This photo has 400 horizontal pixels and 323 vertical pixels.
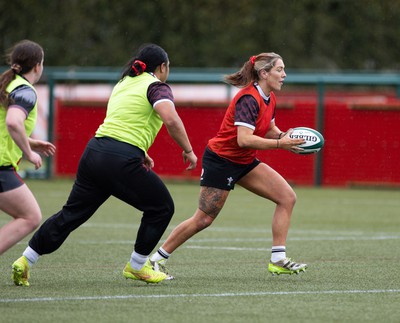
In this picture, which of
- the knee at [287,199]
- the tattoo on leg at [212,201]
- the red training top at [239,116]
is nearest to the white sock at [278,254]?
the knee at [287,199]

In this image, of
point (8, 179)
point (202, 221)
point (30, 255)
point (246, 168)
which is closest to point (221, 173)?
point (246, 168)

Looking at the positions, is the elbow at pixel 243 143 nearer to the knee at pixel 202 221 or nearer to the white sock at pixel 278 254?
the knee at pixel 202 221

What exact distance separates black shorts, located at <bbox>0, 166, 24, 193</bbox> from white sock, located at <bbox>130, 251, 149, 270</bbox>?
4.58ft

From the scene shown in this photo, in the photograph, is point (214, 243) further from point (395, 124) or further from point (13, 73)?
point (395, 124)

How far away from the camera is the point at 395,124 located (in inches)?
977

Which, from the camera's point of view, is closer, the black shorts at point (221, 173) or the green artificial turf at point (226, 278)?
the green artificial turf at point (226, 278)

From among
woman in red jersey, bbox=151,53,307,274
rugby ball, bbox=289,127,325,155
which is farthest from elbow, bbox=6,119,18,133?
rugby ball, bbox=289,127,325,155

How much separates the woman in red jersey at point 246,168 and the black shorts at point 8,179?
1.97 meters

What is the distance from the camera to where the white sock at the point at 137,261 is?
978cm

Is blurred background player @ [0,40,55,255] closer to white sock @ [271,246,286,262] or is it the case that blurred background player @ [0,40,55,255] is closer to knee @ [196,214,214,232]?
knee @ [196,214,214,232]

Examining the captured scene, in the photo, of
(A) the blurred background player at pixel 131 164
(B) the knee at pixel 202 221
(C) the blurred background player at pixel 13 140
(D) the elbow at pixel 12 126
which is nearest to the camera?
(D) the elbow at pixel 12 126

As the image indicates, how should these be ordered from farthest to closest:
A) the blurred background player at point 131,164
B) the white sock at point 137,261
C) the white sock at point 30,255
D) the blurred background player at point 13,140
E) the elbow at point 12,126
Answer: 1. the white sock at point 137,261
2. the white sock at point 30,255
3. the blurred background player at point 131,164
4. the blurred background player at point 13,140
5. the elbow at point 12,126

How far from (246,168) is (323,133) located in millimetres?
15223

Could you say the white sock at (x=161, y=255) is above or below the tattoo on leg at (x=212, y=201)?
below
